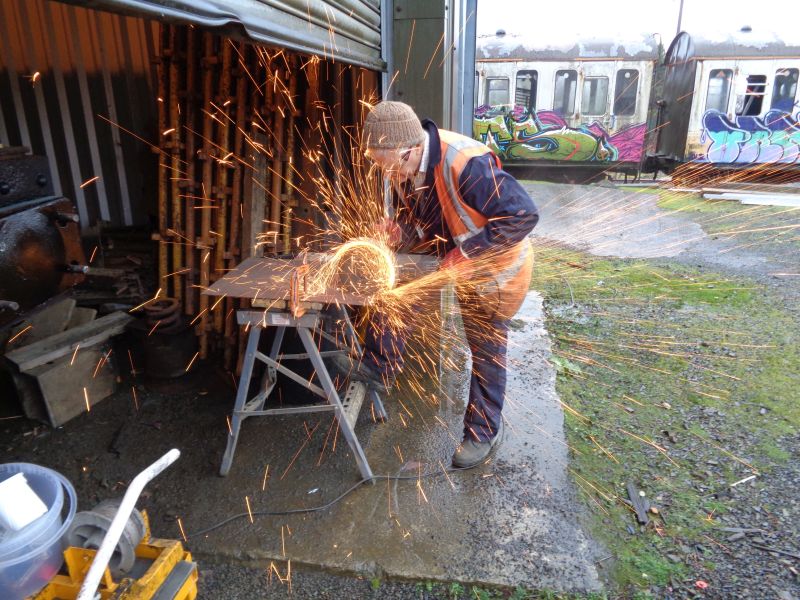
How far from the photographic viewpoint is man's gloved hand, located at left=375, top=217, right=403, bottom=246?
347cm

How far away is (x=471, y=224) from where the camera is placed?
9.35ft

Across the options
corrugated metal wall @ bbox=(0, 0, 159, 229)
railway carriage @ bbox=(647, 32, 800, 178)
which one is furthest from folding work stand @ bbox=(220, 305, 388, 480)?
railway carriage @ bbox=(647, 32, 800, 178)

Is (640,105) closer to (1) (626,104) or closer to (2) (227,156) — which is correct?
(1) (626,104)

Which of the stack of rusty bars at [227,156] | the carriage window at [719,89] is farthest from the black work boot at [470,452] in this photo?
the carriage window at [719,89]

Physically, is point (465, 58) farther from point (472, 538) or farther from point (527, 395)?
point (472, 538)

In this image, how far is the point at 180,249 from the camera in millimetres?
4098

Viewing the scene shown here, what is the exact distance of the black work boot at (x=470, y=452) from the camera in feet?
10.5

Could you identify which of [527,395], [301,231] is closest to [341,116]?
[301,231]

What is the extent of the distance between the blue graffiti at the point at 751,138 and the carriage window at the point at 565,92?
10.9 feet

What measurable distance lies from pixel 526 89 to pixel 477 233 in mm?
13252

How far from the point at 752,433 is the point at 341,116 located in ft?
12.7

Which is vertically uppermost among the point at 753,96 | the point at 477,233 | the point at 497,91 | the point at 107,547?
the point at 497,91

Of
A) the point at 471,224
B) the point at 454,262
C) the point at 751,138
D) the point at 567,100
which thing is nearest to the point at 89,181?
the point at 454,262

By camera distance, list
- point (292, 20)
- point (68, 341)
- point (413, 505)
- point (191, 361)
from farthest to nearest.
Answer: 1. point (191, 361)
2. point (68, 341)
3. point (413, 505)
4. point (292, 20)
